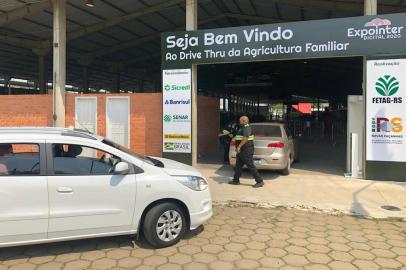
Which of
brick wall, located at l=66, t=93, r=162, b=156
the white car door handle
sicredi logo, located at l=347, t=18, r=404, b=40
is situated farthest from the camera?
brick wall, located at l=66, t=93, r=162, b=156

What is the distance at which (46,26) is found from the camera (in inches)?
749

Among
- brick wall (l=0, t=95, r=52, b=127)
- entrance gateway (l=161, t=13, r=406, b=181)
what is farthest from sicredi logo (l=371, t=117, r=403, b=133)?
brick wall (l=0, t=95, r=52, b=127)

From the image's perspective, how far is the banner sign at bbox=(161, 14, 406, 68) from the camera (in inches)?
374

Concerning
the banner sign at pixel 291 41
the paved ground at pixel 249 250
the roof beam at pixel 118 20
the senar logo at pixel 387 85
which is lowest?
the paved ground at pixel 249 250

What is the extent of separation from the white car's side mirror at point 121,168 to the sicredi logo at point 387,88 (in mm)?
7222

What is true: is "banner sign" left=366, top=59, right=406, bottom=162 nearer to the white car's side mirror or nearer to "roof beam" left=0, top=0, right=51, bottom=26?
the white car's side mirror

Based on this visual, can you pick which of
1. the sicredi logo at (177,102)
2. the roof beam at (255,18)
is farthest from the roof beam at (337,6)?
the sicredi logo at (177,102)

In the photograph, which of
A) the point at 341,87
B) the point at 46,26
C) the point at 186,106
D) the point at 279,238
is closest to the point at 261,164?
Result: the point at 186,106

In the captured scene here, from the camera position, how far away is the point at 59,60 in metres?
13.8

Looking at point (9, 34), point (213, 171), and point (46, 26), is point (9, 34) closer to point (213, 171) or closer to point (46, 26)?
point (46, 26)

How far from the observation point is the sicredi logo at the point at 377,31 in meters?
9.38

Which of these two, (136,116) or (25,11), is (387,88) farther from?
(25,11)

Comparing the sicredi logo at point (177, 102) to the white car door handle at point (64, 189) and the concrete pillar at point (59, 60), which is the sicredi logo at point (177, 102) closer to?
the concrete pillar at point (59, 60)

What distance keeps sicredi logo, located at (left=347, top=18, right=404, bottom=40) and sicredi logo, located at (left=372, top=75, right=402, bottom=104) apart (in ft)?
3.35
